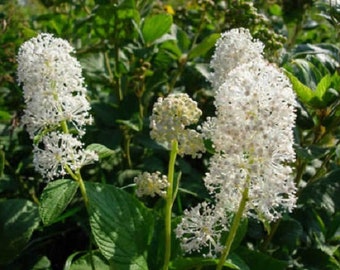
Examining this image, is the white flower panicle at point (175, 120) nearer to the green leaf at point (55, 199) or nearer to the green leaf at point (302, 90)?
the green leaf at point (55, 199)

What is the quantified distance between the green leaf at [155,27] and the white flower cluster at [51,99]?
143cm

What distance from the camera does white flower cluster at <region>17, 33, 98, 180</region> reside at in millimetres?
2117

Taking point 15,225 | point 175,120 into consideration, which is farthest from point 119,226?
point 15,225

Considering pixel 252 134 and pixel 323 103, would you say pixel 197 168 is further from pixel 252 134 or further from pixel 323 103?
pixel 252 134

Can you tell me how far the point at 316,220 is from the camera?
3268 millimetres

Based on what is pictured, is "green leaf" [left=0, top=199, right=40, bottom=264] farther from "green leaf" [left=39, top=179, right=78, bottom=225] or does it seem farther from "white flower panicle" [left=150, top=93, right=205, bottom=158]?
"white flower panicle" [left=150, top=93, right=205, bottom=158]

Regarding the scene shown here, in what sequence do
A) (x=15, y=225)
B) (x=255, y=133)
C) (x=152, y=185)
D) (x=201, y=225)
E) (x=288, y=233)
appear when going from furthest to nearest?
(x=288, y=233), (x=15, y=225), (x=152, y=185), (x=201, y=225), (x=255, y=133)

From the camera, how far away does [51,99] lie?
212 centimetres

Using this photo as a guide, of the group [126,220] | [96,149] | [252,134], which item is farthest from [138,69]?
[252,134]

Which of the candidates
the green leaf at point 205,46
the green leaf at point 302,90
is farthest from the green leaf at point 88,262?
the green leaf at point 205,46

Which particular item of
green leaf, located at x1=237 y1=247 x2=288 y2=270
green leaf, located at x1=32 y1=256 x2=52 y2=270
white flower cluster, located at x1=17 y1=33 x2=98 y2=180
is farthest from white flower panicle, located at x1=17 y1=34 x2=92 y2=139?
green leaf, located at x1=32 y1=256 x2=52 y2=270

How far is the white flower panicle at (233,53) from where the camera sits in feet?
7.45

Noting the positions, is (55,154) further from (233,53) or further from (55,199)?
(233,53)

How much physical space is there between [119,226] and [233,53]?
0.78m
